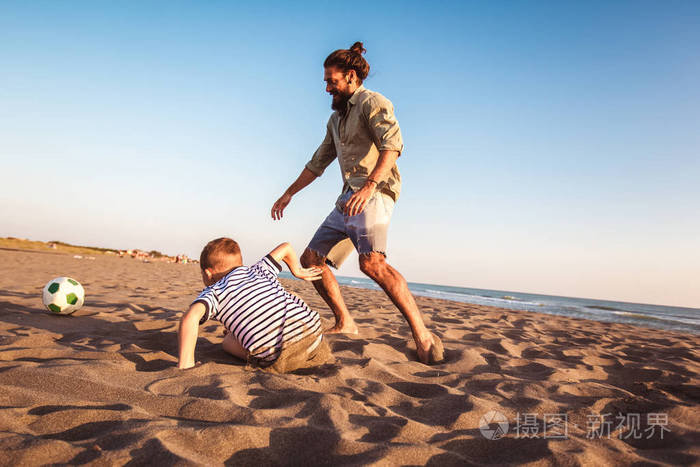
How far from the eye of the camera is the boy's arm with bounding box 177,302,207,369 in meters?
2.08

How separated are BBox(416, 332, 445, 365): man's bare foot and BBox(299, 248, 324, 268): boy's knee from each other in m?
1.07

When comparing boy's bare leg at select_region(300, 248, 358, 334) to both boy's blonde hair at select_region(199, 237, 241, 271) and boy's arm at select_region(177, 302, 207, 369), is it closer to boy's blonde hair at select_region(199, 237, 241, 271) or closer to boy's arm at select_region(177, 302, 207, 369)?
boy's blonde hair at select_region(199, 237, 241, 271)

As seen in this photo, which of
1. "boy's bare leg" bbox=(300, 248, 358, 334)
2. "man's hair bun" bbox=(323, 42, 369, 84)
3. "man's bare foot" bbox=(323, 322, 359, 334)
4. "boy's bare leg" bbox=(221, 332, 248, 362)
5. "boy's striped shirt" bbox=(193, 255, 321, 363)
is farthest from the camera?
"man's bare foot" bbox=(323, 322, 359, 334)

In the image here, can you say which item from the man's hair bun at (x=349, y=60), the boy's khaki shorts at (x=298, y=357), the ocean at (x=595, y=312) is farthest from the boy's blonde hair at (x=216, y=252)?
the ocean at (x=595, y=312)

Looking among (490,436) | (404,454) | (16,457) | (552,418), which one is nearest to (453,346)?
(552,418)

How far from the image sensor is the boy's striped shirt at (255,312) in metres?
2.20

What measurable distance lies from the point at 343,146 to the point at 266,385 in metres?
2.06

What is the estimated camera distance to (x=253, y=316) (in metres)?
2.22

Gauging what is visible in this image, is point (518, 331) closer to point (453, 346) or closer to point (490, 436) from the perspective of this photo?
point (453, 346)

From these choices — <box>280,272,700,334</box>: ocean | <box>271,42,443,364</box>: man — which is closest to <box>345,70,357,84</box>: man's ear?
<box>271,42,443,364</box>: man

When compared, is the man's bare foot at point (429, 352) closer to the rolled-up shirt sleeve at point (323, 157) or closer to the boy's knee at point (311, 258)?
the boy's knee at point (311, 258)

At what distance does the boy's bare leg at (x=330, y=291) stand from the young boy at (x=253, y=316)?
3.07 feet

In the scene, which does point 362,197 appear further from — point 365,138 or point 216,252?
point 216,252

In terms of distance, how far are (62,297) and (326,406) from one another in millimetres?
3110
